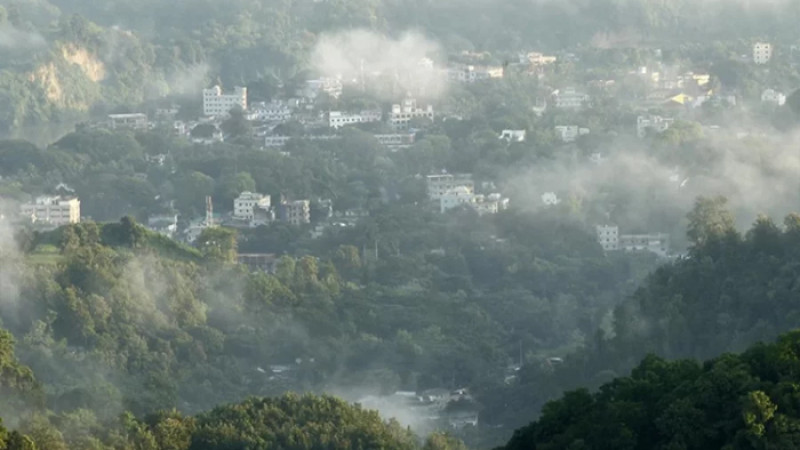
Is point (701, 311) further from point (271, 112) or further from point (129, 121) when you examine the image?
point (129, 121)

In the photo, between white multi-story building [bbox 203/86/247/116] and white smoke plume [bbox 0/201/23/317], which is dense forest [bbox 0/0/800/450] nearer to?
white smoke plume [bbox 0/201/23/317]

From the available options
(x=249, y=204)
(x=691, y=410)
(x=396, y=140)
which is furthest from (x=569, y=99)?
(x=691, y=410)

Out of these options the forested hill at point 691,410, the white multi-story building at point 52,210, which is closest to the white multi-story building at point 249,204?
the white multi-story building at point 52,210

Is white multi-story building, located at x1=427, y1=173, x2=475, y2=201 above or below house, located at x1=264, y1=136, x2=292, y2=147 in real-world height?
below

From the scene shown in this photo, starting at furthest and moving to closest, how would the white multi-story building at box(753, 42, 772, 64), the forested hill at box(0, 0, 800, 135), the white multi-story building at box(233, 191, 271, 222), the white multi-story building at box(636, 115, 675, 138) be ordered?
the forested hill at box(0, 0, 800, 135) < the white multi-story building at box(753, 42, 772, 64) < the white multi-story building at box(636, 115, 675, 138) < the white multi-story building at box(233, 191, 271, 222)

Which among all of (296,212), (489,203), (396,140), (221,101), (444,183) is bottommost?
(296,212)

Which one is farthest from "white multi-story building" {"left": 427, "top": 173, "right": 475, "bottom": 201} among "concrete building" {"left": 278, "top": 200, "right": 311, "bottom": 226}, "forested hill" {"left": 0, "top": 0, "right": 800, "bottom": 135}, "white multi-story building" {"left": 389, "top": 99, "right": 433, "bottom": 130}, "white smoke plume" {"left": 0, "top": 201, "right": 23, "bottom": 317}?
"forested hill" {"left": 0, "top": 0, "right": 800, "bottom": 135}
